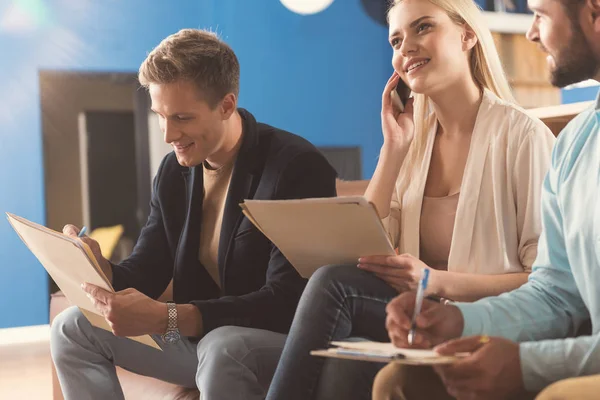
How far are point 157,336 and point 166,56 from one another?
67 cm

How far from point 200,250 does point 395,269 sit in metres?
0.72

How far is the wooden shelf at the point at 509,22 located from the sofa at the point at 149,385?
2.43 m

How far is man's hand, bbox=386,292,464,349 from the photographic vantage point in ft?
3.66

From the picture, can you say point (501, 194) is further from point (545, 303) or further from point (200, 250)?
point (200, 250)

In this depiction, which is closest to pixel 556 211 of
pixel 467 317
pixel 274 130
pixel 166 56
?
pixel 467 317

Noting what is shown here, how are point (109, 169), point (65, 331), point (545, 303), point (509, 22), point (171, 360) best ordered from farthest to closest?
point (109, 169)
point (509, 22)
point (65, 331)
point (171, 360)
point (545, 303)

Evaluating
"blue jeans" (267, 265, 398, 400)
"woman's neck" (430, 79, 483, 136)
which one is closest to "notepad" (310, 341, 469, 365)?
"blue jeans" (267, 265, 398, 400)

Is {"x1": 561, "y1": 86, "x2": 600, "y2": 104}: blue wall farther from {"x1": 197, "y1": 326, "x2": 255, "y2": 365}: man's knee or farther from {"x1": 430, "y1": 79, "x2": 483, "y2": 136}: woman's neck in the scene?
{"x1": 197, "y1": 326, "x2": 255, "y2": 365}: man's knee

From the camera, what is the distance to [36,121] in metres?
4.59

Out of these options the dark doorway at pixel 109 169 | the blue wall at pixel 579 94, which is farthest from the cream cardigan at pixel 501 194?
the dark doorway at pixel 109 169

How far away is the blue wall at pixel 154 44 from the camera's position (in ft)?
14.9

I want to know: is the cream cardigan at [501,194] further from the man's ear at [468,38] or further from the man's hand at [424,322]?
the man's hand at [424,322]

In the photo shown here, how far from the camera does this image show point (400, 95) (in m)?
1.99

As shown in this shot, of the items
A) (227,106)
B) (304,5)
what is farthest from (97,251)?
(304,5)
